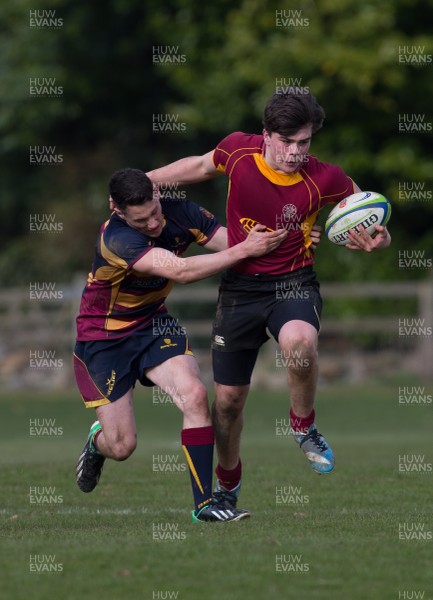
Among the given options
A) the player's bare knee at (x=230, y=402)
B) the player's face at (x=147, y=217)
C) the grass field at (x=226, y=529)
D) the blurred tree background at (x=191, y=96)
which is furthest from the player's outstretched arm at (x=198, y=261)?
the blurred tree background at (x=191, y=96)

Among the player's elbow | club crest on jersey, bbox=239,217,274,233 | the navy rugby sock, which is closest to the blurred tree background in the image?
club crest on jersey, bbox=239,217,274,233

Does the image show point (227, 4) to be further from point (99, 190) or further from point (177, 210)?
point (177, 210)

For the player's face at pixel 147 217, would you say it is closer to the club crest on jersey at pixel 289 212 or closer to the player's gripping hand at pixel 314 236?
the club crest on jersey at pixel 289 212

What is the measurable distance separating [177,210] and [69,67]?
19.9 metres

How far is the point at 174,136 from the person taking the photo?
28328 millimetres

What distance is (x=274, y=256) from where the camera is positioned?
8484 mm

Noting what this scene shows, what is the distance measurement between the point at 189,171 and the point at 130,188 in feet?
2.62

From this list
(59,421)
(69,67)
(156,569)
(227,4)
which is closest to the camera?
(156,569)

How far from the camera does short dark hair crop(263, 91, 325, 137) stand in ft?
26.6

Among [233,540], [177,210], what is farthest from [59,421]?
[233,540]

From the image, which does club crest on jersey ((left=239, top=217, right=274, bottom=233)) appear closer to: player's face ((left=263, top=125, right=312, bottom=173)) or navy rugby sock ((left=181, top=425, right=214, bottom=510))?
player's face ((left=263, top=125, right=312, bottom=173))

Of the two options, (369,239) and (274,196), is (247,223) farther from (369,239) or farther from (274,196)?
(369,239)

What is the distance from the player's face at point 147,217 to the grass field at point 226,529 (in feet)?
6.31

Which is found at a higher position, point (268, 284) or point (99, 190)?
point (268, 284)
